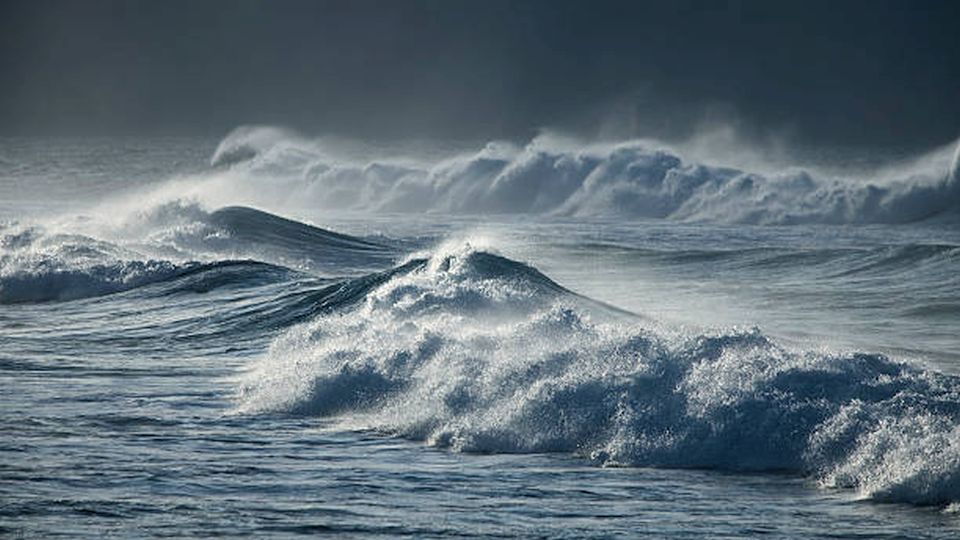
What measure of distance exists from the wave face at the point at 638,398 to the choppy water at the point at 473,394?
0.02m

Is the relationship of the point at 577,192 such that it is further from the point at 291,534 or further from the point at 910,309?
the point at 291,534

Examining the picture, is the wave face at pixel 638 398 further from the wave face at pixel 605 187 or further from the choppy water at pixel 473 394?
the wave face at pixel 605 187

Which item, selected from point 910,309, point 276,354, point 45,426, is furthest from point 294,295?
point 45,426

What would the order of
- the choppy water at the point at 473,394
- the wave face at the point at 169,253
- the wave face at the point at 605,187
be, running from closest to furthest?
the choppy water at the point at 473,394, the wave face at the point at 169,253, the wave face at the point at 605,187

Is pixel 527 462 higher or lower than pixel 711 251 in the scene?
lower

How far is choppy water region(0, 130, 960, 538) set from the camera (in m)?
Answer: 12.0

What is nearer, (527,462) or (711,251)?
(527,462)

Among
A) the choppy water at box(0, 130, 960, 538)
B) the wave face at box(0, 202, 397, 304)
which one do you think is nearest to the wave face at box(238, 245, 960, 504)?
the choppy water at box(0, 130, 960, 538)

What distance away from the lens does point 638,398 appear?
47.1ft

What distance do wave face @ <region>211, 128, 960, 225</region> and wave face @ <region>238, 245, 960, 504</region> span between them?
3125cm

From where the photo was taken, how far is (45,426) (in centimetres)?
1455

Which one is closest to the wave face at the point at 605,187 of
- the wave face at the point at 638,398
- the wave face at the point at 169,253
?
the wave face at the point at 169,253

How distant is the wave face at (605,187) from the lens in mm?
48469

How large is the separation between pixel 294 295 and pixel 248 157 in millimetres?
51458
